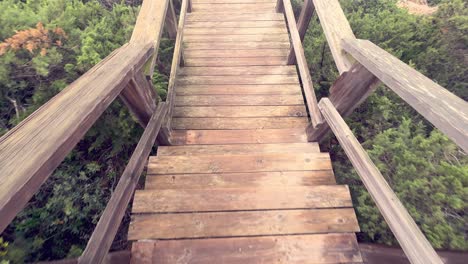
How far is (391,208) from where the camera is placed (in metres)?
1.44

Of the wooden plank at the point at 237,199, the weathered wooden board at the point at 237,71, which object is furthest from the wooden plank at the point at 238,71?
the wooden plank at the point at 237,199

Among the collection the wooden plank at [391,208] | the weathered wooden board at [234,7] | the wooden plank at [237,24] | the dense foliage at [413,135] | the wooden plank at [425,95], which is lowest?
the dense foliage at [413,135]

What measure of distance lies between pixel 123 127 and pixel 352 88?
251cm

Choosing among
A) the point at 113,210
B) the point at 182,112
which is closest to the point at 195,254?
the point at 113,210

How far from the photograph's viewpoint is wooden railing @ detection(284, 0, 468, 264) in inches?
43.8

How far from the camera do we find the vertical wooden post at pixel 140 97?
1.79m

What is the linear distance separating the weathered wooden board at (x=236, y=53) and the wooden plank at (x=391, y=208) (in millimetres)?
2256

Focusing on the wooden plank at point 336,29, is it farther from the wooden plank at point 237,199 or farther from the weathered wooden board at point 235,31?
the weathered wooden board at point 235,31

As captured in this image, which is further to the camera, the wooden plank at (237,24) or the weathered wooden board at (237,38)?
the wooden plank at (237,24)

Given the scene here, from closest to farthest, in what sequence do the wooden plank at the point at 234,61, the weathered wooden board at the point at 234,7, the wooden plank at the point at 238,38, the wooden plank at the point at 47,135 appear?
the wooden plank at the point at 47,135
the wooden plank at the point at 234,61
the wooden plank at the point at 238,38
the weathered wooden board at the point at 234,7

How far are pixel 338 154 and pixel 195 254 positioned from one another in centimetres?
237

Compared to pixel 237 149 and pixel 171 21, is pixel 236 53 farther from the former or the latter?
pixel 237 149

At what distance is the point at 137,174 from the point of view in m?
1.90

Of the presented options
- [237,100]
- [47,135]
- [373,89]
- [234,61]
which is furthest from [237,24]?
[47,135]
